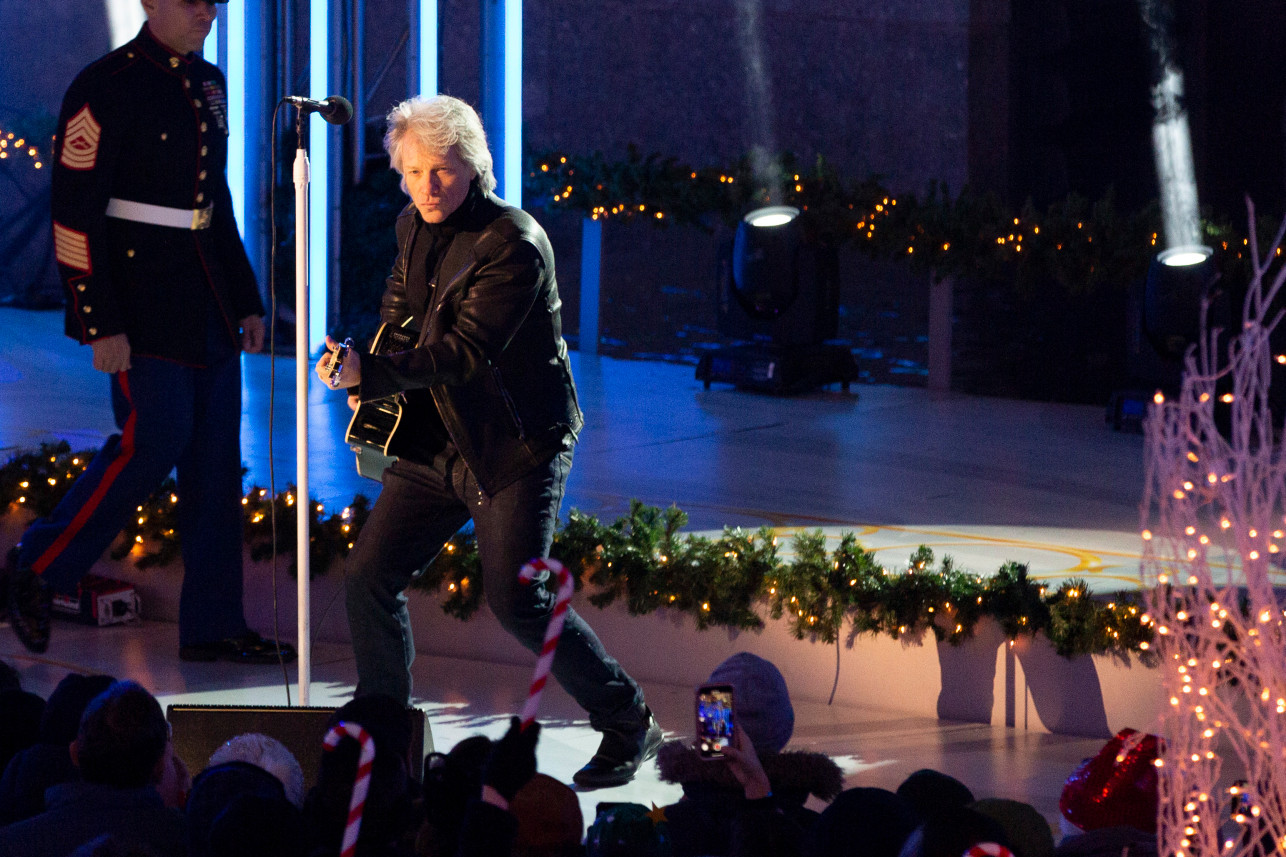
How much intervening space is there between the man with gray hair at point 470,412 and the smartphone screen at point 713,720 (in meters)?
0.53

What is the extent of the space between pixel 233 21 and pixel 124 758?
5453mm

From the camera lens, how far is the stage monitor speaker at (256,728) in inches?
112

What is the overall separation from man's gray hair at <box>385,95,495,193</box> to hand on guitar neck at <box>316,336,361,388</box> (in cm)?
35

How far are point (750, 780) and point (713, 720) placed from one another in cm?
12

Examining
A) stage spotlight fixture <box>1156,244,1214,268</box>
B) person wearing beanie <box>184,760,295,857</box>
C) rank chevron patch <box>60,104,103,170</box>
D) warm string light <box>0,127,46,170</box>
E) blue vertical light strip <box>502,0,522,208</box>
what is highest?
warm string light <box>0,127,46,170</box>

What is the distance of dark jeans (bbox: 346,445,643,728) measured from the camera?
295cm

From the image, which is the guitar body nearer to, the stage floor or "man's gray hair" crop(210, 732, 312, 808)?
the stage floor

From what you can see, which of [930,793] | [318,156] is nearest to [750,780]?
[930,793]

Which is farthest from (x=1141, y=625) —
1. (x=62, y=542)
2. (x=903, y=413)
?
(x=903, y=413)

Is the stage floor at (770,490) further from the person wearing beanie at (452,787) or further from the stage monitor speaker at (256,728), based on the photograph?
the person wearing beanie at (452,787)

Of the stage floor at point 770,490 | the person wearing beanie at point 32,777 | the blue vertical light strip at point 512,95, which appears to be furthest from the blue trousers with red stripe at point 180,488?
the blue vertical light strip at point 512,95

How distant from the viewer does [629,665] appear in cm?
388

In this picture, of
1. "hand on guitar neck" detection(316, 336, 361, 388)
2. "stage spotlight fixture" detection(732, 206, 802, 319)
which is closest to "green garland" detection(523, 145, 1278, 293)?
"stage spotlight fixture" detection(732, 206, 802, 319)

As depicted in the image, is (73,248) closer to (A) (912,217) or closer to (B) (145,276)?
(B) (145,276)
